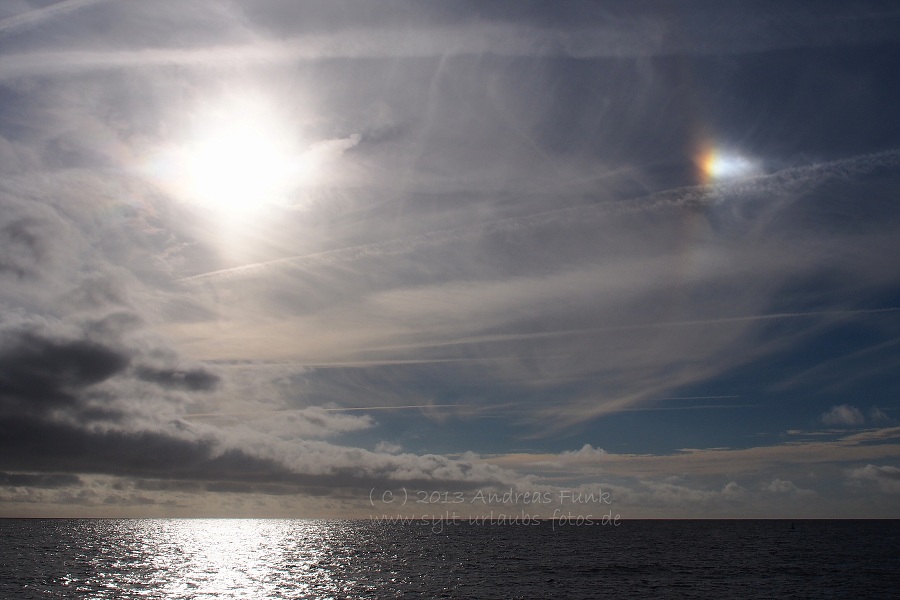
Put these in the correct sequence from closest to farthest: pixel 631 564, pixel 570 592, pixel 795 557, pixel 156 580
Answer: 1. pixel 570 592
2. pixel 156 580
3. pixel 631 564
4. pixel 795 557

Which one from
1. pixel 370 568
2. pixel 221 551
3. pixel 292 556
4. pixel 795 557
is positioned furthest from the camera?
pixel 221 551

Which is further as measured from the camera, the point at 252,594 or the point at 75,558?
the point at 75,558

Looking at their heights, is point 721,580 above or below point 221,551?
above

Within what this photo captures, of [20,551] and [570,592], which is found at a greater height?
[570,592]

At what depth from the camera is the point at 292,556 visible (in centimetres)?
15975

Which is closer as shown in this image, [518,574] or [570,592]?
[570,592]

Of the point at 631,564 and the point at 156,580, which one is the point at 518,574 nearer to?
the point at 631,564

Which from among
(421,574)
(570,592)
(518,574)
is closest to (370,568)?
(421,574)

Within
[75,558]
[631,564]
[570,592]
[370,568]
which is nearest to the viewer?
[570,592]

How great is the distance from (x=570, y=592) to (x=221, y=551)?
433 feet

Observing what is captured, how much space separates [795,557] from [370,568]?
4214 inches

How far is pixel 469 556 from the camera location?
480ft

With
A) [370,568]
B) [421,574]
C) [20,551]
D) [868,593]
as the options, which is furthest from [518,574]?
[20,551]

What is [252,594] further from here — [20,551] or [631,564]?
[20,551]
